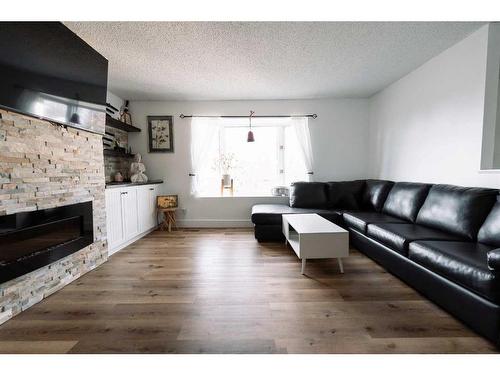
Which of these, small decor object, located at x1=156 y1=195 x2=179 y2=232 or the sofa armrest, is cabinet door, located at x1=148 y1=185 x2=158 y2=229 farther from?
the sofa armrest

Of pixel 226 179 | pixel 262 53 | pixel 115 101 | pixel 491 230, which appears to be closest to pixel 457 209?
pixel 491 230

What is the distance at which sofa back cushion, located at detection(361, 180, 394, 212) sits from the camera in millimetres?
3275

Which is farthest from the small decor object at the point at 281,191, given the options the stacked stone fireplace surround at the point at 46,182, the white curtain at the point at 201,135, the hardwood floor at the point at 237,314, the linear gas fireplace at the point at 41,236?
the linear gas fireplace at the point at 41,236

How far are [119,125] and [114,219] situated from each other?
1.67 metres

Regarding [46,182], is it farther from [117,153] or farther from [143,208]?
[117,153]

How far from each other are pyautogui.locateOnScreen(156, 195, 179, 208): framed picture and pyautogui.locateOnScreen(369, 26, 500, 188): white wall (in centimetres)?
378

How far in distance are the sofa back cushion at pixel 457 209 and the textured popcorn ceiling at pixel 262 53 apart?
1565mm

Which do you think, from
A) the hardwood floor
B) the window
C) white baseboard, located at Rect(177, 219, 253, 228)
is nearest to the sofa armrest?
the hardwood floor

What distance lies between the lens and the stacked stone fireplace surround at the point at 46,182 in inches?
62.6

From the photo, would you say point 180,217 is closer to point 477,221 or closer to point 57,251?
point 57,251

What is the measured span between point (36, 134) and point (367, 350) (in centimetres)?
288

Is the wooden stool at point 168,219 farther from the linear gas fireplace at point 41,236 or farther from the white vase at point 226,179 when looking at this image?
the linear gas fireplace at point 41,236
